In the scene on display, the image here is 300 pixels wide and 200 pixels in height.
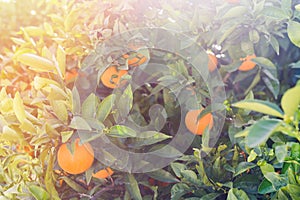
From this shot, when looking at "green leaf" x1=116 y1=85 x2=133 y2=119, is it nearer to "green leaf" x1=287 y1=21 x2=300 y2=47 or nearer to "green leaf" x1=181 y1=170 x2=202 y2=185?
"green leaf" x1=181 y1=170 x2=202 y2=185

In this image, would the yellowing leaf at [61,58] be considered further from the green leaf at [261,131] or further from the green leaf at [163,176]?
the green leaf at [261,131]

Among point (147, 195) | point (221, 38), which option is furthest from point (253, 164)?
point (221, 38)

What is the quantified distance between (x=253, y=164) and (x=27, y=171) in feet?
1.54

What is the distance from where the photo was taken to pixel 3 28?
2.17 meters

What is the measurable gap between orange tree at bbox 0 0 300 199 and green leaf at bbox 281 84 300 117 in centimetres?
8

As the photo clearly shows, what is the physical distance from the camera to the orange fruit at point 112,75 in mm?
1009

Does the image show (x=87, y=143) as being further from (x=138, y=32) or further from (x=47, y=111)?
(x=138, y=32)

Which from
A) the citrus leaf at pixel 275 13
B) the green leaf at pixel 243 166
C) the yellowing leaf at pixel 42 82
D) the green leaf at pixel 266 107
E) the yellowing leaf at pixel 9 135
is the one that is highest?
the green leaf at pixel 266 107

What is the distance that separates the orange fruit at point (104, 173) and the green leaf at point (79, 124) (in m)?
0.15

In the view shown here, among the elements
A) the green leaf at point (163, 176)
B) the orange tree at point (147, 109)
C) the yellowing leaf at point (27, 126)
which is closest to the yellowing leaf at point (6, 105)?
the orange tree at point (147, 109)

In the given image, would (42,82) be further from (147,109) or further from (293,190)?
(293,190)

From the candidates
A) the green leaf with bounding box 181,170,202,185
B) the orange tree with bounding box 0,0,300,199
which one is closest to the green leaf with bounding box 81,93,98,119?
the orange tree with bounding box 0,0,300,199

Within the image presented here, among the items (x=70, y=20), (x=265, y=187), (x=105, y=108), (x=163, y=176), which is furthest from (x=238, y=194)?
(x=70, y=20)

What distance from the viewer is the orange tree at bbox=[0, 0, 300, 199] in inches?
32.9
